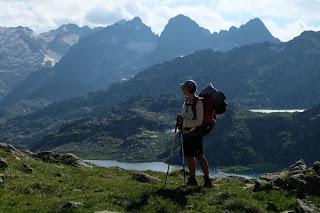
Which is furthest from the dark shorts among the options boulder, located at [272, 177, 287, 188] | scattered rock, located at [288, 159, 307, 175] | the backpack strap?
scattered rock, located at [288, 159, 307, 175]

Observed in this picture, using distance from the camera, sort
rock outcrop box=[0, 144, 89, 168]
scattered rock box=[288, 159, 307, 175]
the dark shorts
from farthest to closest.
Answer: rock outcrop box=[0, 144, 89, 168], scattered rock box=[288, 159, 307, 175], the dark shorts

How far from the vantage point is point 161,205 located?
1908 cm

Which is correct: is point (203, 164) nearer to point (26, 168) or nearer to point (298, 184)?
point (298, 184)

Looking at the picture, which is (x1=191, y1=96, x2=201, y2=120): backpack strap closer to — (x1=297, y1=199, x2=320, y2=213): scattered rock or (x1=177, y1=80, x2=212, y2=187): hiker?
(x1=177, y1=80, x2=212, y2=187): hiker

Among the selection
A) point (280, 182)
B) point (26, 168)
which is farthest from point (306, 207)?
point (26, 168)

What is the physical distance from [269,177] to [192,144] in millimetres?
7657

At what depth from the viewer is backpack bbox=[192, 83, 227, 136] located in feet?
70.7

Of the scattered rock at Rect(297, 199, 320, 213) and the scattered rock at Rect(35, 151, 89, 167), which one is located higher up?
the scattered rock at Rect(297, 199, 320, 213)

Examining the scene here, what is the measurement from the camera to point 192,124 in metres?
21.7

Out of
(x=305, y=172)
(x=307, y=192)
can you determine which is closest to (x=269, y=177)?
(x=305, y=172)

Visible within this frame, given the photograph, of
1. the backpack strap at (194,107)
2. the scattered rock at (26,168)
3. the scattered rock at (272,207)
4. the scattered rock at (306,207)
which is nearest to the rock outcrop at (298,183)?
the scattered rock at (306,207)

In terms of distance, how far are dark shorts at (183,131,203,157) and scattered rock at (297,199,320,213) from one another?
16.0ft

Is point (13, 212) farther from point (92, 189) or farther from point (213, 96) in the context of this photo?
point (213, 96)

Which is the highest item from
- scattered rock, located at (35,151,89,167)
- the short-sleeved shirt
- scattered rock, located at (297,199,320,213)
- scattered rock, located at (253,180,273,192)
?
the short-sleeved shirt
